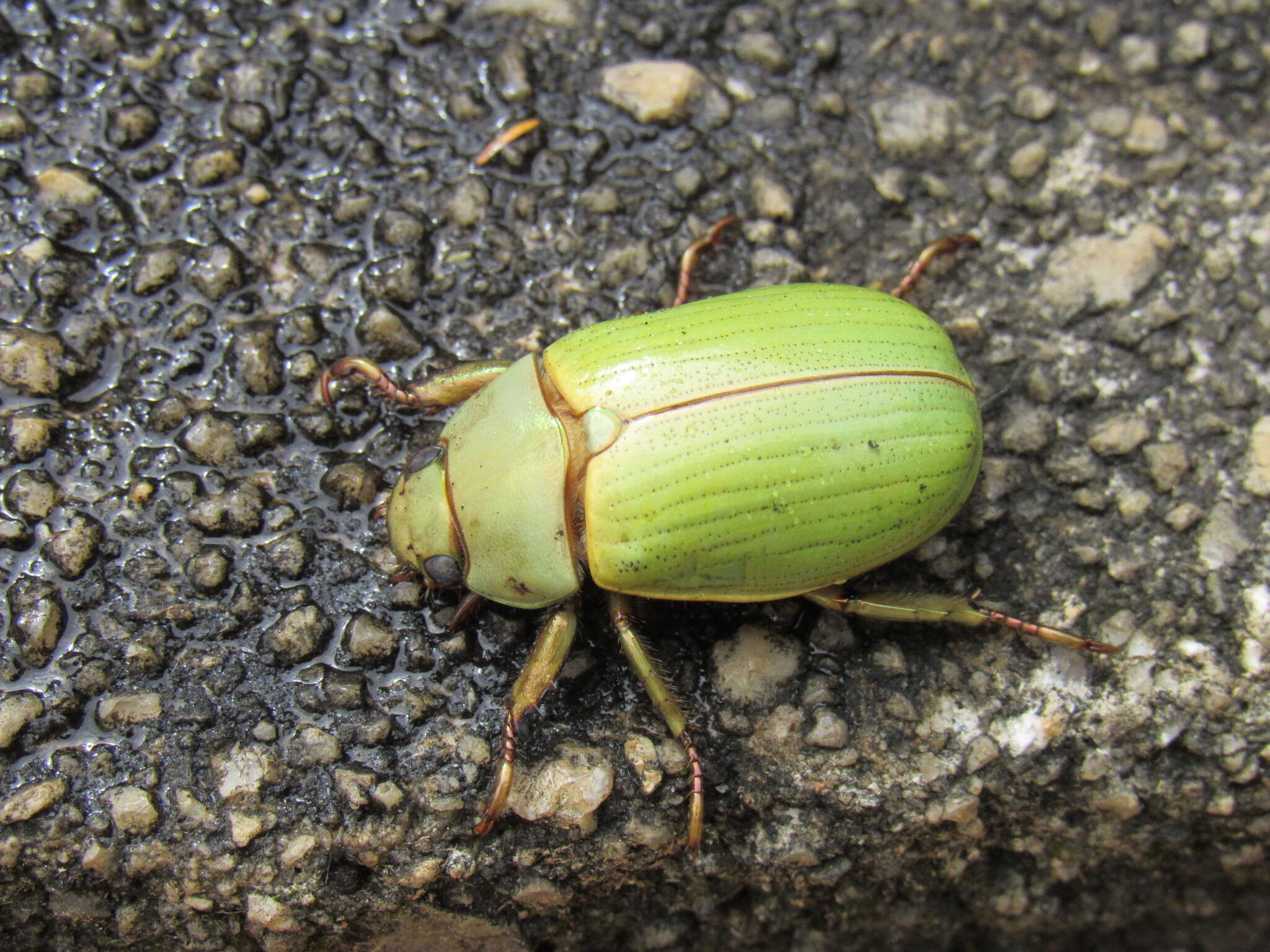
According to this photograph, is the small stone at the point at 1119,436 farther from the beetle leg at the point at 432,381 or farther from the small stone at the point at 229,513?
the small stone at the point at 229,513

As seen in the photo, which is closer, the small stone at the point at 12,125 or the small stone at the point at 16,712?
the small stone at the point at 16,712

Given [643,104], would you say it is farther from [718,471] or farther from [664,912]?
[664,912]

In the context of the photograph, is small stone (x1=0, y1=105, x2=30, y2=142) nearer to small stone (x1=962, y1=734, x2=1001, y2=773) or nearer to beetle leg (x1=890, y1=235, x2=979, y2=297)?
beetle leg (x1=890, y1=235, x2=979, y2=297)

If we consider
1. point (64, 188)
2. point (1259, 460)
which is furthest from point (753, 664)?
point (64, 188)

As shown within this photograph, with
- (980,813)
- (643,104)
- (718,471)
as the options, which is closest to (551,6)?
(643,104)

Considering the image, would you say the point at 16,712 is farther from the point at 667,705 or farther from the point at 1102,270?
the point at 1102,270

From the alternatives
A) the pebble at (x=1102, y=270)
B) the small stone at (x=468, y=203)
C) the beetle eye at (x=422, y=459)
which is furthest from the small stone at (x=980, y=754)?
the small stone at (x=468, y=203)

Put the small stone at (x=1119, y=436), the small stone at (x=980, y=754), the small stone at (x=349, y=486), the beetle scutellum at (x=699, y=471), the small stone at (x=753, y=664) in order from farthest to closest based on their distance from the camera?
the small stone at (x=1119, y=436) < the small stone at (x=349, y=486) < the small stone at (x=753, y=664) < the small stone at (x=980, y=754) < the beetle scutellum at (x=699, y=471)

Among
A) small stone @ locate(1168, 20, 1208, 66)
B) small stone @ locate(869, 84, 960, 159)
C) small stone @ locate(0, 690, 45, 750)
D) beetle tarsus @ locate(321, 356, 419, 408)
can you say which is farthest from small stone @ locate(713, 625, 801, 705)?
small stone @ locate(1168, 20, 1208, 66)
